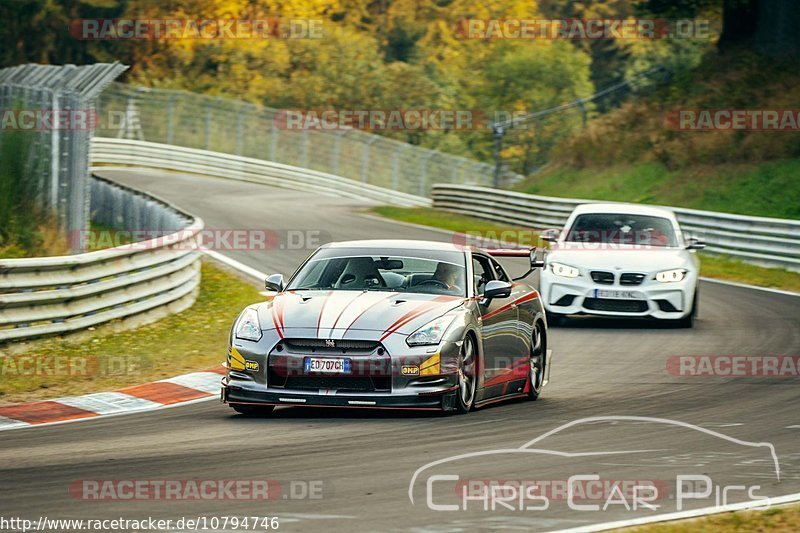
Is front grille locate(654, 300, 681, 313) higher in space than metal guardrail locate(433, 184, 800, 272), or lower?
higher

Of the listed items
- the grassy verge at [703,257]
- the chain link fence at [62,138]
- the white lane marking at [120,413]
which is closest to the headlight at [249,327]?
the white lane marking at [120,413]

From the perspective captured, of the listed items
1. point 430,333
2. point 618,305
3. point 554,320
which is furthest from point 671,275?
point 430,333

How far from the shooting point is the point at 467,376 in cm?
1027

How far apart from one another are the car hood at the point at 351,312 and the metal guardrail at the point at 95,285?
11.9 feet

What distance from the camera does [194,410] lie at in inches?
426

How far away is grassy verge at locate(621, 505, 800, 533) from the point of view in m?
6.45

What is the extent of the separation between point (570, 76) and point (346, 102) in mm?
11256

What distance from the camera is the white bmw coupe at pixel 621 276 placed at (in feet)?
56.3

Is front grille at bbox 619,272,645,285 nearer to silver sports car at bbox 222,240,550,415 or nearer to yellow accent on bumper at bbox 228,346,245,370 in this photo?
silver sports car at bbox 222,240,550,415

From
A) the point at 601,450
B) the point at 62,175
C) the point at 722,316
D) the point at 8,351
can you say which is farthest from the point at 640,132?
the point at 601,450

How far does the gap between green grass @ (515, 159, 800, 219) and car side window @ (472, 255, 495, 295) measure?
20.7 metres

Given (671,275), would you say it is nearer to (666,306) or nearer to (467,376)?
(666,306)

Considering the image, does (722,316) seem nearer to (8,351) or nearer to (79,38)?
(8,351)

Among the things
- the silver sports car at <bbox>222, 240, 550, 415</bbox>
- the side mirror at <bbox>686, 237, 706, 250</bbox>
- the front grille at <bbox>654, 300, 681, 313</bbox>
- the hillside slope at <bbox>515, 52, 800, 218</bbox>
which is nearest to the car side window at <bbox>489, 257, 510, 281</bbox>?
the silver sports car at <bbox>222, 240, 550, 415</bbox>
